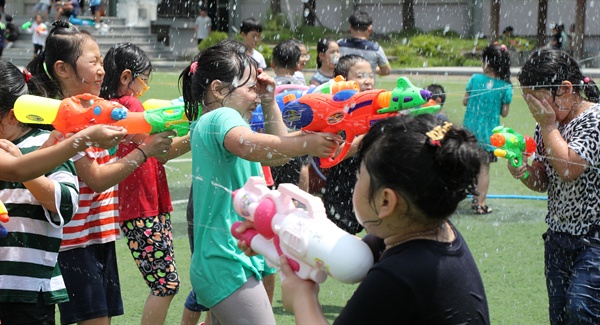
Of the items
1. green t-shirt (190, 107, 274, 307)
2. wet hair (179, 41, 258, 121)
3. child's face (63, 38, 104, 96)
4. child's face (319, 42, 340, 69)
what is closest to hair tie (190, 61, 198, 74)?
wet hair (179, 41, 258, 121)

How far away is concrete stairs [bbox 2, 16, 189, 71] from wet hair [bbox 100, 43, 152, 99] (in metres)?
23.8

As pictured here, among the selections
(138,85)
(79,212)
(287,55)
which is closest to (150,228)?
(79,212)

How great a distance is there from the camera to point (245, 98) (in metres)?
3.82

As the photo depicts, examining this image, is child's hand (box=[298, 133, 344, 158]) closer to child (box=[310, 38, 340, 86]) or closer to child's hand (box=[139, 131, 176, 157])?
child's hand (box=[139, 131, 176, 157])

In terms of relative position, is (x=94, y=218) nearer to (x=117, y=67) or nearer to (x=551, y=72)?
(x=117, y=67)

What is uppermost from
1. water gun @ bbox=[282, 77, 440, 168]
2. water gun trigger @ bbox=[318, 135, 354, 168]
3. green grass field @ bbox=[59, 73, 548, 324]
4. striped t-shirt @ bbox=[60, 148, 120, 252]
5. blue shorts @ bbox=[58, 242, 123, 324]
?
water gun @ bbox=[282, 77, 440, 168]

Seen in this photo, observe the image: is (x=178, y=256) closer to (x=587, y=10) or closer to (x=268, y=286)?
(x=268, y=286)

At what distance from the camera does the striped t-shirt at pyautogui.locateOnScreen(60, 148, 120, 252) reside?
4.43 meters

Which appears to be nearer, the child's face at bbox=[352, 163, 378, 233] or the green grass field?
the child's face at bbox=[352, 163, 378, 233]

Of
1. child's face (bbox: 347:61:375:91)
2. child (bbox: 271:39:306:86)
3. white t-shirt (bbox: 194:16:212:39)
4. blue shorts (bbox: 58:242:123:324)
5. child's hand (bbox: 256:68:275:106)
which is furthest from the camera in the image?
white t-shirt (bbox: 194:16:212:39)

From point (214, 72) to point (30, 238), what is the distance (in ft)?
3.43

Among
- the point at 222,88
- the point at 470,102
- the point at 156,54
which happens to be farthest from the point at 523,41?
the point at 222,88

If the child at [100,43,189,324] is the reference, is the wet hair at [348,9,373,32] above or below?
above

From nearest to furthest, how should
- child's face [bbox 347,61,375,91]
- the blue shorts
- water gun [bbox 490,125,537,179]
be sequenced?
water gun [bbox 490,125,537,179] < the blue shorts < child's face [bbox 347,61,375,91]
